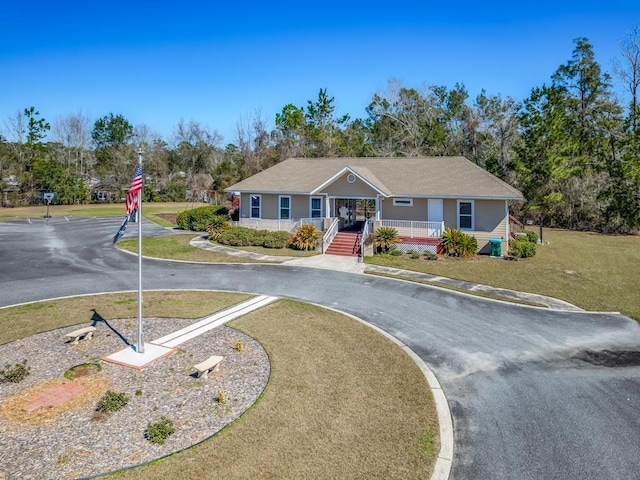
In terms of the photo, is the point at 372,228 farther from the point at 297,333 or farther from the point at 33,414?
the point at 33,414

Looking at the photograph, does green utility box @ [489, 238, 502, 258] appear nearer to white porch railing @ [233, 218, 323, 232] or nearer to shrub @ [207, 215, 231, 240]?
white porch railing @ [233, 218, 323, 232]

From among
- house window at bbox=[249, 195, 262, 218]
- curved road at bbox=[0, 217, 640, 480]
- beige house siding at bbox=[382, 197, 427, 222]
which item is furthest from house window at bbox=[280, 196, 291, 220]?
curved road at bbox=[0, 217, 640, 480]

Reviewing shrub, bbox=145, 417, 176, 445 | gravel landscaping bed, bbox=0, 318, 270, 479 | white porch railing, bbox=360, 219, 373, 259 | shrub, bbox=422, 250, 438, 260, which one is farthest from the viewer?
white porch railing, bbox=360, 219, 373, 259

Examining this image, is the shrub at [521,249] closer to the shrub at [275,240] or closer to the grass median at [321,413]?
the shrub at [275,240]

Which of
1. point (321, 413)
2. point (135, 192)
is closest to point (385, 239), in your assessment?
point (135, 192)

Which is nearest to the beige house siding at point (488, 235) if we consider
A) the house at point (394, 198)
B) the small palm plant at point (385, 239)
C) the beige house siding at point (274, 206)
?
the house at point (394, 198)

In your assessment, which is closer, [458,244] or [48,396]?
[48,396]

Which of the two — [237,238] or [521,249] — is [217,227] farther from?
[521,249]

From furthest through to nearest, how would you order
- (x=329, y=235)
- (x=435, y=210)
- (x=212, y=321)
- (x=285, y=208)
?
(x=285, y=208) < (x=435, y=210) < (x=329, y=235) < (x=212, y=321)
